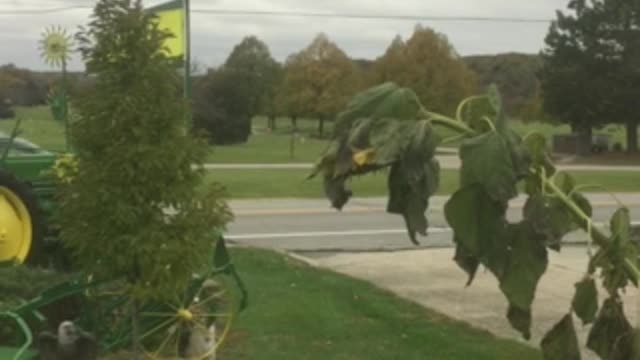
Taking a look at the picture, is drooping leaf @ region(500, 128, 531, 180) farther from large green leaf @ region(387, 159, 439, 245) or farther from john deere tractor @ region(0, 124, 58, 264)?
john deere tractor @ region(0, 124, 58, 264)

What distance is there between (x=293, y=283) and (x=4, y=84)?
516 inches

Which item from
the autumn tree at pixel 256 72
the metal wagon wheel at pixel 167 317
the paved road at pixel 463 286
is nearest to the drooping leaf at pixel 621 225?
the metal wagon wheel at pixel 167 317

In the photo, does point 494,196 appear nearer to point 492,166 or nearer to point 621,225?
point 492,166

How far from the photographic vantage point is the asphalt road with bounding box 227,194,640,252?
611 inches

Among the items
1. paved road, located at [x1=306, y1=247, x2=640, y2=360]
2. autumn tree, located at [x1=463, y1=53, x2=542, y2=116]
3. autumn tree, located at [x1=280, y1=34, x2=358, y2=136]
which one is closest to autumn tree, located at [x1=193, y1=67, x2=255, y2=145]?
autumn tree, located at [x1=280, y1=34, x2=358, y2=136]

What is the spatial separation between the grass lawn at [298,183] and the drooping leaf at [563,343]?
18.2 metres

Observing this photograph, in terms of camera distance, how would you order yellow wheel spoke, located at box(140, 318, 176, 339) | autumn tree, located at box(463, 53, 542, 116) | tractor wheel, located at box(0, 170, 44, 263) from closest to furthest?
yellow wheel spoke, located at box(140, 318, 176, 339), tractor wheel, located at box(0, 170, 44, 263), autumn tree, located at box(463, 53, 542, 116)

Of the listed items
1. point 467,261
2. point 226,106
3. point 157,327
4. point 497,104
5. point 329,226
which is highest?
point 497,104

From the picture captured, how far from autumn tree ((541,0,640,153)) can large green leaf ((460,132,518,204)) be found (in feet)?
166

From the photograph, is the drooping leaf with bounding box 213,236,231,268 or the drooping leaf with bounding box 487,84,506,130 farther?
the drooping leaf with bounding box 213,236,231,268

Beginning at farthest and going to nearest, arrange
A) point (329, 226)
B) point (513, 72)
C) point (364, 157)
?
point (513, 72)
point (329, 226)
point (364, 157)

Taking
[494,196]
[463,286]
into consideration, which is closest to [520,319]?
[494,196]

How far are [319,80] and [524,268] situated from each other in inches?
2325

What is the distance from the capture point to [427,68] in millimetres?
54938
